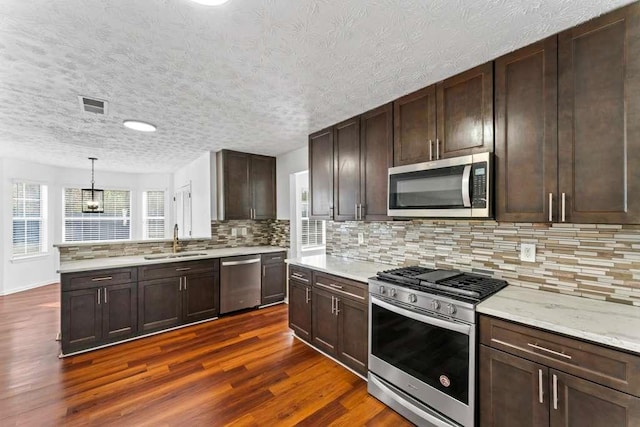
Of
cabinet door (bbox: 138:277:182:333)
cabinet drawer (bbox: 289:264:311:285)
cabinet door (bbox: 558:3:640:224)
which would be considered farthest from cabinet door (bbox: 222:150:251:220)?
cabinet door (bbox: 558:3:640:224)

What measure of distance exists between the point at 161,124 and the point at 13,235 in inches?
193

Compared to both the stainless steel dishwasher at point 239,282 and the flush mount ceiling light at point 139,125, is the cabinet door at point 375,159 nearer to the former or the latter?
the stainless steel dishwasher at point 239,282

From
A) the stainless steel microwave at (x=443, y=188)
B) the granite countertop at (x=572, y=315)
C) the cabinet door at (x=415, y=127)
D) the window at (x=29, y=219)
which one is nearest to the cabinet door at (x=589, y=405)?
the granite countertop at (x=572, y=315)

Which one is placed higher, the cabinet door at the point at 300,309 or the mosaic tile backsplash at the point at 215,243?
the mosaic tile backsplash at the point at 215,243

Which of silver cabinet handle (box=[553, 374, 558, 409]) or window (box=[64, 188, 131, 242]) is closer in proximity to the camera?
silver cabinet handle (box=[553, 374, 558, 409])

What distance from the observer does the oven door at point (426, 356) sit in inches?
66.0

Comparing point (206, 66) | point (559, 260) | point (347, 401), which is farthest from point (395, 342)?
point (206, 66)

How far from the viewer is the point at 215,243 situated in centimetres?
455

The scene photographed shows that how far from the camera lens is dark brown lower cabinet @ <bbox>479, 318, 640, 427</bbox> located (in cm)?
121

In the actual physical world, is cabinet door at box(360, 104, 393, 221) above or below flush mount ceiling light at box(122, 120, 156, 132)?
below

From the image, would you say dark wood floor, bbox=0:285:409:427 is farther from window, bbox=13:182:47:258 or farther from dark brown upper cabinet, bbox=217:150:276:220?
window, bbox=13:182:47:258

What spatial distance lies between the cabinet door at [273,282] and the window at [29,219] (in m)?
5.13

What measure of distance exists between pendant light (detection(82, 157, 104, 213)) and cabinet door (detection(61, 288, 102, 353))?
4207 millimetres

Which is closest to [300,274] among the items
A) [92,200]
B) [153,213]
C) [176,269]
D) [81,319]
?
[176,269]
